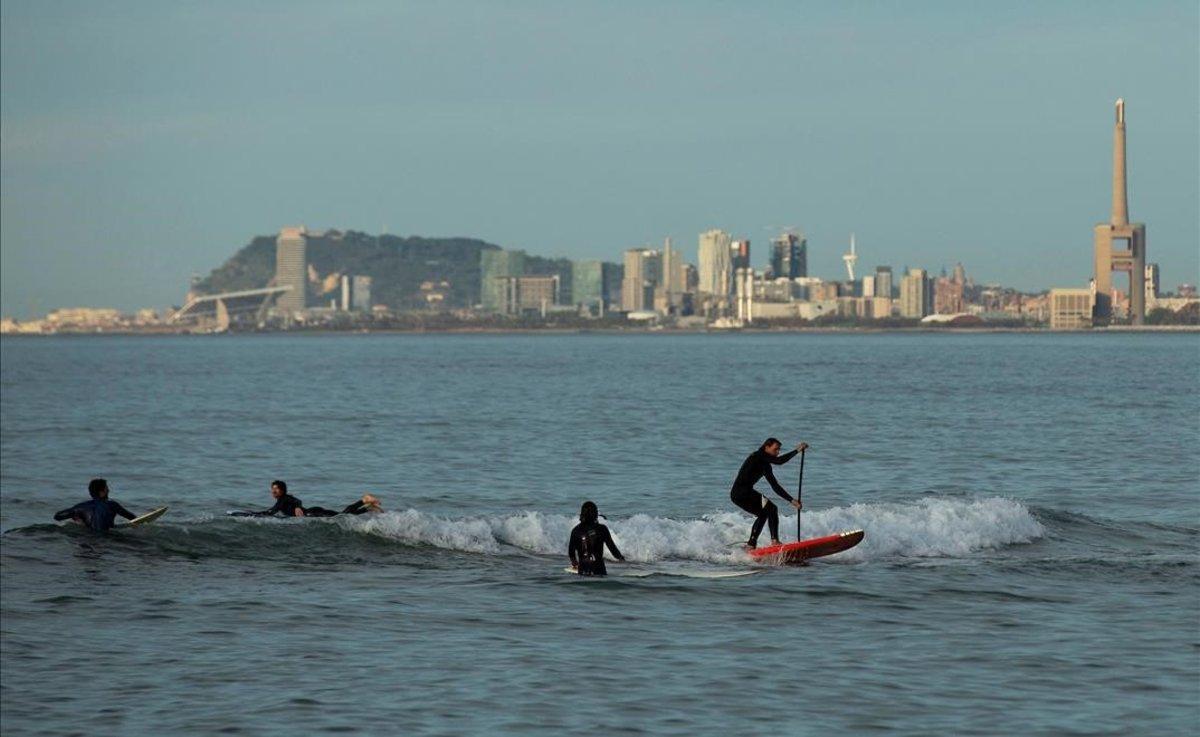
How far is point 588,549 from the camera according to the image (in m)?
24.2

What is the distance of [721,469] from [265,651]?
97.5ft

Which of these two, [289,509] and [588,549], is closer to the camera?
[588,549]

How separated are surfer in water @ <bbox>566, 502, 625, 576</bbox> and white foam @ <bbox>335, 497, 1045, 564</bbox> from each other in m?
2.35

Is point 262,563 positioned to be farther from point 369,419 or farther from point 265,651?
point 369,419

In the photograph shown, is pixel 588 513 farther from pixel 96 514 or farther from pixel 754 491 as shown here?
pixel 96 514

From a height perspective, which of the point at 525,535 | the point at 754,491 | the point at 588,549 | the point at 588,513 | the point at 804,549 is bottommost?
the point at 525,535

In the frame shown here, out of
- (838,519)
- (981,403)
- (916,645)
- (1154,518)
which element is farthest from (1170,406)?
(916,645)

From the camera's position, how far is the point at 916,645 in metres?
19.2

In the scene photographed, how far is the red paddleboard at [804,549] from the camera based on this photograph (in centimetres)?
2581

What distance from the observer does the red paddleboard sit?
84.7 ft

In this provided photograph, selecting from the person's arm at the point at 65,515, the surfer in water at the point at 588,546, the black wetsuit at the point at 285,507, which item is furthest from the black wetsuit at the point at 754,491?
the person's arm at the point at 65,515

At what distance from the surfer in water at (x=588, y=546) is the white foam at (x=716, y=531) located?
7.71 ft

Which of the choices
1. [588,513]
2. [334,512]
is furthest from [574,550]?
[334,512]

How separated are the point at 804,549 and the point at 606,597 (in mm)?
4625
